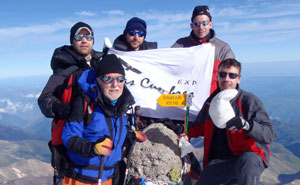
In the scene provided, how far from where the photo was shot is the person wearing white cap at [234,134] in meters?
5.49

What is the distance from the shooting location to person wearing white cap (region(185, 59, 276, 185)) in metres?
5.49

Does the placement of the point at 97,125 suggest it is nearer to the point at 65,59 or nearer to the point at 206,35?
the point at 65,59

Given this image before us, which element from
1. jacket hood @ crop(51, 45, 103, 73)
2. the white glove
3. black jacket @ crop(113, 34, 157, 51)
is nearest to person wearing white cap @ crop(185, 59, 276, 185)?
the white glove

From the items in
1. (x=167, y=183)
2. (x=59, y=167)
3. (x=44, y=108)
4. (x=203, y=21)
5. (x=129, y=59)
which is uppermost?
(x=203, y=21)

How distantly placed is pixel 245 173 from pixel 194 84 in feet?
12.6

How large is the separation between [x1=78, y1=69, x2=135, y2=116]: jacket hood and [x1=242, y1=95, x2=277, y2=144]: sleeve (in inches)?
133

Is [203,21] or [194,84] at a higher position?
[203,21]

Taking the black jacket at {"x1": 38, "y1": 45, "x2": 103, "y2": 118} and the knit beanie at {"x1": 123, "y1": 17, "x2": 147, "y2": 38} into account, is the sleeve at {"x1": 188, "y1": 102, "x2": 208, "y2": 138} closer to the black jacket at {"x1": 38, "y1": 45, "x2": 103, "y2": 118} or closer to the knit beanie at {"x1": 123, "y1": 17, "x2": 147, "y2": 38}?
the knit beanie at {"x1": 123, "y1": 17, "x2": 147, "y2": 38}

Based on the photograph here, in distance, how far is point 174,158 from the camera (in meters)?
7.48

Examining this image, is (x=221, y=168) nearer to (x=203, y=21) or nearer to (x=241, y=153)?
(x=241, y=153)

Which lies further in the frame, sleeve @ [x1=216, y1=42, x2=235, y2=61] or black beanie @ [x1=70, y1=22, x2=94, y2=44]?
sleeve @ [x1=216, y1=42, x2=235, y2=61]

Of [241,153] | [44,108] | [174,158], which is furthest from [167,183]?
[44,108]

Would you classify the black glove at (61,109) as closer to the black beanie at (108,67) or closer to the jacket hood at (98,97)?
the jacket hood at (98,97)

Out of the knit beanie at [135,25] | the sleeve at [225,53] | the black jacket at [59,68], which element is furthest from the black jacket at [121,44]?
the sleeve at [225,53]
